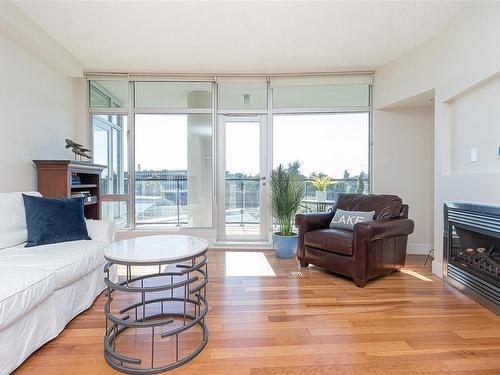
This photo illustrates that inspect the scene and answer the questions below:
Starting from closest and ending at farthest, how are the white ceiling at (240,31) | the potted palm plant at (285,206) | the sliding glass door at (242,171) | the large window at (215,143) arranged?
the white ceiling at (240,31), the potted palm plant at (285,206), the large window at (215,143), the sliding glass door at (242,171)

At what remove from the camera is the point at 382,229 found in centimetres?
255

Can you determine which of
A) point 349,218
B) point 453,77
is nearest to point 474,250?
point 349,218

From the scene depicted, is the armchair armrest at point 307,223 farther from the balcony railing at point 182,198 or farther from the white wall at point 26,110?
the white wall at point 26,110

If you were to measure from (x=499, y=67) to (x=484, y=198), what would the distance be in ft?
3.44

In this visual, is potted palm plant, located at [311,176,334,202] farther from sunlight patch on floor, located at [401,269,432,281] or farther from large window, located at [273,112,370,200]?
sunlight patch on floor, located at [401,269,432,281]

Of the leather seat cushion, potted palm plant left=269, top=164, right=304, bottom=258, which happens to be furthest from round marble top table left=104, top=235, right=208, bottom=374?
potted palm plant left=269, top=164, right=304, bottom=258

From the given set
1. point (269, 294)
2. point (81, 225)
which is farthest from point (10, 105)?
point (269, 294)

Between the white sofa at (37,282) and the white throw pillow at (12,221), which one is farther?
the white throw pillow at (12,221)

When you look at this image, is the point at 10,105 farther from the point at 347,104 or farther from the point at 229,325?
the point at 347,104

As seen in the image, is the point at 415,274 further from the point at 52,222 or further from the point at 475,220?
the point at 52,222

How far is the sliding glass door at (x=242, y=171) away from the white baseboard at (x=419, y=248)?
2.11 metres

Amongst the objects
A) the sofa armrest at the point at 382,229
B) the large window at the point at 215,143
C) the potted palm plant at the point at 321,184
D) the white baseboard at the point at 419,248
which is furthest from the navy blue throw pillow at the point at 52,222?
the white baseboard at the point at 419,248

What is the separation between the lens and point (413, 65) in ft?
10.5

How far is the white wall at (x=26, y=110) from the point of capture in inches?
103
